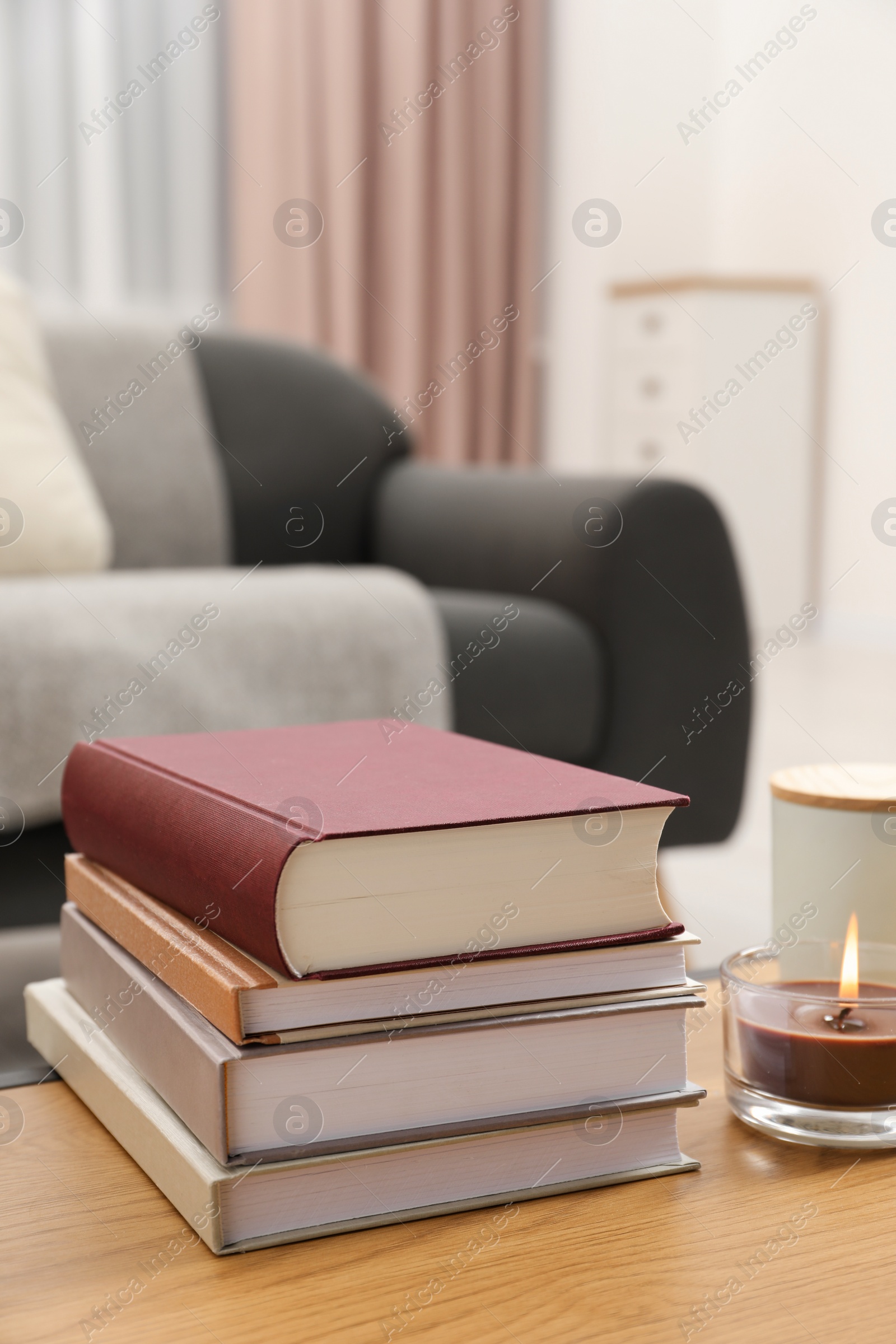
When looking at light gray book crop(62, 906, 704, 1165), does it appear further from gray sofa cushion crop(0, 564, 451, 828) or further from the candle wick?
gray sofa cushion crop(0, 564, 451, 828)

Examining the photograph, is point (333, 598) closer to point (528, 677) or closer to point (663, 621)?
point (528, 677)

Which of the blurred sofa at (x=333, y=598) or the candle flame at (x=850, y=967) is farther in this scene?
the blurred sofa at (x=333, y=598)

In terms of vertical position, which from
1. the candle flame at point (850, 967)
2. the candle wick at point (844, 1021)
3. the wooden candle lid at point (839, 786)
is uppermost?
the wooden candle lid at point (839, 786)

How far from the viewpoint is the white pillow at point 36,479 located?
63.5 inches

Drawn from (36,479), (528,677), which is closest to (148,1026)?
(528,677)

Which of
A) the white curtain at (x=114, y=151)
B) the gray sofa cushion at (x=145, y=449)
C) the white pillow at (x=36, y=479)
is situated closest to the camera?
the white pillow at (x=36, y=479)

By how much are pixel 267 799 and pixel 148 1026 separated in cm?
10

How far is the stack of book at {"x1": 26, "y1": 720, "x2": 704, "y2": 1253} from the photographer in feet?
1.26

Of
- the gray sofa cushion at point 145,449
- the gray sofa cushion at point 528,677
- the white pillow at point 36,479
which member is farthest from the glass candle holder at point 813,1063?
the gray sofa cushion at point 145,449

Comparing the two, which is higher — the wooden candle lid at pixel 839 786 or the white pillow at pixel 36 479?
the white pillow at pixel 36 479

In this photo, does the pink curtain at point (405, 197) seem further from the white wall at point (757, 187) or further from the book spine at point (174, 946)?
the book spine at point (174, 946)

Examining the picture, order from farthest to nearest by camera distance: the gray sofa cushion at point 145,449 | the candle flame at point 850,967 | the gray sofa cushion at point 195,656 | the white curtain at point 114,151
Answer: the white curtain at point 114,151
the gray sofa cushion at point 145,449
the gray sofa cushion at point 195,656
the candle flame at point 850,967

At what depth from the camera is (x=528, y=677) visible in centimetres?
149

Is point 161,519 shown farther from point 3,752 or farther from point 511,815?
point 511,815
